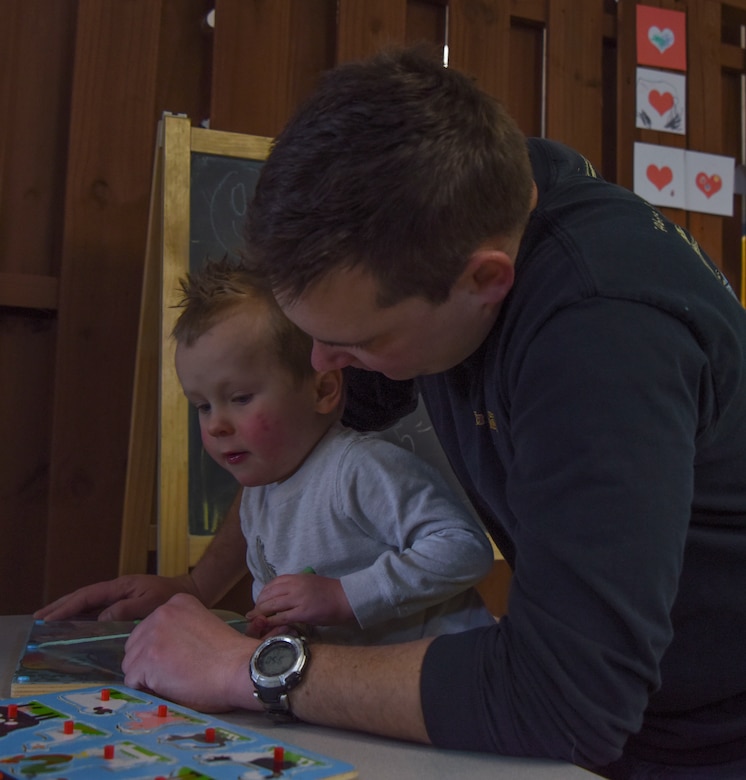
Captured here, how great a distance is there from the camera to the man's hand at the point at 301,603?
3.23ft

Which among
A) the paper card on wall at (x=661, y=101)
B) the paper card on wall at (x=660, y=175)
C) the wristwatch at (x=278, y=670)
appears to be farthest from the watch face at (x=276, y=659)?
the paper card on wall at (x=661, y=101)

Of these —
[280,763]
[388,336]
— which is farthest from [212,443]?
[280,763]

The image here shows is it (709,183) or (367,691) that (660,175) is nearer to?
(709,183)

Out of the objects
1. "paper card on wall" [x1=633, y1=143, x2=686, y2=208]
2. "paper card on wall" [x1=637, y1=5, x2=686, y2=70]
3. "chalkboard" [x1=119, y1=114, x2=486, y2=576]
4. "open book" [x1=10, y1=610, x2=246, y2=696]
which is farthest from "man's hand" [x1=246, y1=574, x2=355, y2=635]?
"paper card on wall" [x1=637, y1=5, x2=686, y2=70]

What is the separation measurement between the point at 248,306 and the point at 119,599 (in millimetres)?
481

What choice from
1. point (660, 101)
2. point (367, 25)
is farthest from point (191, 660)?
point (660, 101)

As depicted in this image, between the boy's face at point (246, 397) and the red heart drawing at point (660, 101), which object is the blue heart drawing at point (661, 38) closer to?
the red heart drawing at point (660, 101)

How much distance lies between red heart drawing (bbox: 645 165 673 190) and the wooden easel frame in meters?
1.27

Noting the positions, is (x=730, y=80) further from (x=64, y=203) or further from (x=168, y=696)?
(x=168, y=696)

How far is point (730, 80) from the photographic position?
2805mm

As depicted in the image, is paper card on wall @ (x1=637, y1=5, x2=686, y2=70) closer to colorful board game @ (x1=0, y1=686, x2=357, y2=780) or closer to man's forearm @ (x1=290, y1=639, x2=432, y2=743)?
man's forearm @ (x1=290, y1=639, x2=432, y2=743)

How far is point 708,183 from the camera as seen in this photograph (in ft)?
8.68

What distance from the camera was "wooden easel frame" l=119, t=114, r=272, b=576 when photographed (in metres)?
1.49

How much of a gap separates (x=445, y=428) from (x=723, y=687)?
0.41 m
